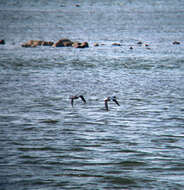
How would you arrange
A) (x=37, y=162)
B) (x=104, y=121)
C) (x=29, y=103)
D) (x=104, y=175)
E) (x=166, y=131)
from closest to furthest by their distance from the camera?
1. (x=104, y=175)
2. (x=37, y=162)
3. (x=166, y=131)
4. (x=104, y=121)
5. (x=29, y=103)

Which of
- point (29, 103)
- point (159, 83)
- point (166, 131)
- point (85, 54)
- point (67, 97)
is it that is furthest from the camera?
point (85, 54)

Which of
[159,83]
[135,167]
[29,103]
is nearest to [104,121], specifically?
[29,103]

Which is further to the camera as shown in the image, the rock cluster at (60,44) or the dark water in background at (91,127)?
the rock cluster at (60,44)

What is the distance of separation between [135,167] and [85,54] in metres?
34.1

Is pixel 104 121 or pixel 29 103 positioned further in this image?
pixel 29 103

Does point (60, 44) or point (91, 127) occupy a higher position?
point (60, 44)

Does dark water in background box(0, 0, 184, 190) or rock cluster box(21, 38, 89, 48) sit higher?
rock cluster box(21, 38, 89, 48)

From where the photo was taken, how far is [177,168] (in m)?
15.9

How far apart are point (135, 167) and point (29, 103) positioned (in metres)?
10.7

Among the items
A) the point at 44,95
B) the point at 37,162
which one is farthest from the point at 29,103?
the point at 37,162

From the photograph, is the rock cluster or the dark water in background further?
the rock cluster

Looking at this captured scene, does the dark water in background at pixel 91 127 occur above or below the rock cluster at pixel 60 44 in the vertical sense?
below

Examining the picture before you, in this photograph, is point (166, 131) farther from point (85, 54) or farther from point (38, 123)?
point (85, 54)

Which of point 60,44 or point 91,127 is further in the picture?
point 60,44
